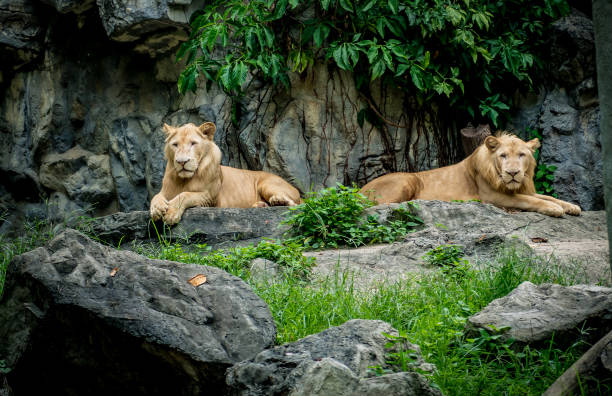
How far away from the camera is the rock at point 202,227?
705 centimetres

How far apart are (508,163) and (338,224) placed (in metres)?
3.03

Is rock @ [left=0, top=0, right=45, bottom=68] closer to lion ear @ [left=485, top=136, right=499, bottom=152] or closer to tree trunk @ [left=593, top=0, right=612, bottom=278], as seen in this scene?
lion ear @ [left=485, top=136, right=499, bottom=152]

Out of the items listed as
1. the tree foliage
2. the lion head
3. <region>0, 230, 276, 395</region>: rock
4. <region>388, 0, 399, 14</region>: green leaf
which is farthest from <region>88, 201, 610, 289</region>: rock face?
<region>388, 0, 399, 14</region>: green leaf

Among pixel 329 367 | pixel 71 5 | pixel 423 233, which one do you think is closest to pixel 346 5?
pixel 423 233

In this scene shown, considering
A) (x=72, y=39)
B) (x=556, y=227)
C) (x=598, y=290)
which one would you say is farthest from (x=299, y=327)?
(x=72, y=39)

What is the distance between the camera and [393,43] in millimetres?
9055

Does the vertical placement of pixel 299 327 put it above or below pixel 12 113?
below

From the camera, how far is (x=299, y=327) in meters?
4.14

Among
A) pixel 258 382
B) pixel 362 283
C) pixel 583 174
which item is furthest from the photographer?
pixel 583 174

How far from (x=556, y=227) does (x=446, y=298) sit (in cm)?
361

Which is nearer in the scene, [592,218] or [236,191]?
[592,218]

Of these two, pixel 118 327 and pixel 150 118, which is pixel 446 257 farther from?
pixel 150 118

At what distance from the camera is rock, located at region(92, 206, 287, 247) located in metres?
7.05

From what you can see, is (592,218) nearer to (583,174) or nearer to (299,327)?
(583,174)
